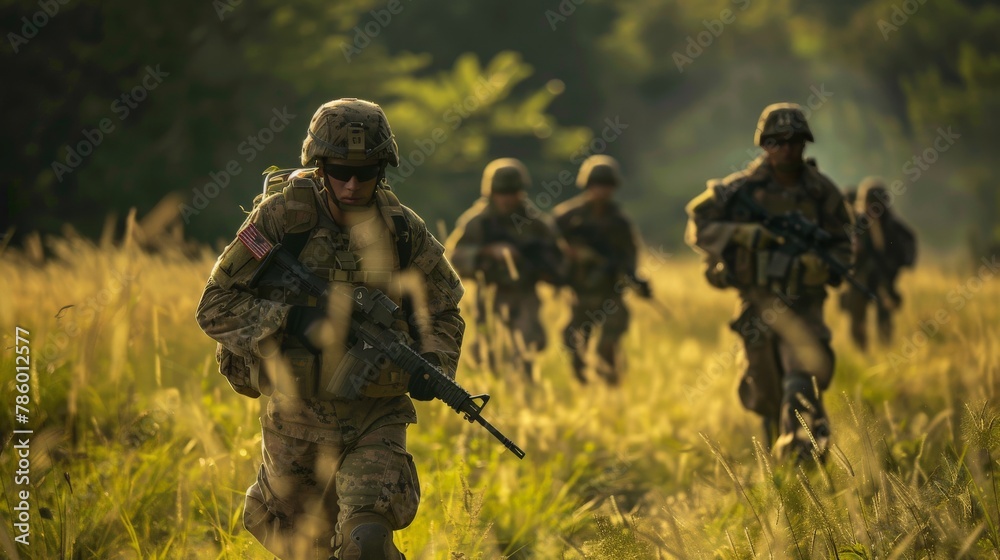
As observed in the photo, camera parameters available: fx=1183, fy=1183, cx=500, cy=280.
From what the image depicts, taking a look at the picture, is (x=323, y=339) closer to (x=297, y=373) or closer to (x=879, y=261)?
(x=297, y=373)

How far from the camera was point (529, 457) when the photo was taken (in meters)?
6.41

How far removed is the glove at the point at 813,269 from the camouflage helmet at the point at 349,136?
10.4 ft

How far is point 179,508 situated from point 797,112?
3.87m

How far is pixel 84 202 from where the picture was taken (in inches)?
634

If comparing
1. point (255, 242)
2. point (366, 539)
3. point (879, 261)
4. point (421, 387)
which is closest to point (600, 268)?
point (879, 261)

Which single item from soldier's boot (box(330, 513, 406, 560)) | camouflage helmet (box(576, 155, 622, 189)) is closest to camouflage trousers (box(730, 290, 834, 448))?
soldier's boot (box(330, 513, 406, 560))

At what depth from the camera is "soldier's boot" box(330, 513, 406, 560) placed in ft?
11.3

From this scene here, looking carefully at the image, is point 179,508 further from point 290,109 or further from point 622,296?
point 290,109

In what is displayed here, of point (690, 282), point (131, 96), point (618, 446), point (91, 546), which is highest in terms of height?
point (690, 282)

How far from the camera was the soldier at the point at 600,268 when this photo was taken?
392 inches

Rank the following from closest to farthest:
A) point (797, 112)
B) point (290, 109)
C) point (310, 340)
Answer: point (310, 340) < point (797, 112) < point (290, 109)

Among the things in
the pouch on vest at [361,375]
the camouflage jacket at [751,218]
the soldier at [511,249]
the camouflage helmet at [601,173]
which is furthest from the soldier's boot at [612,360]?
the pouch on vest at [361,375]

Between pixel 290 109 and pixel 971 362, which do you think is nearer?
pixel 971 362

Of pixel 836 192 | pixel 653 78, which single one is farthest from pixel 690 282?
pixel 653 78
